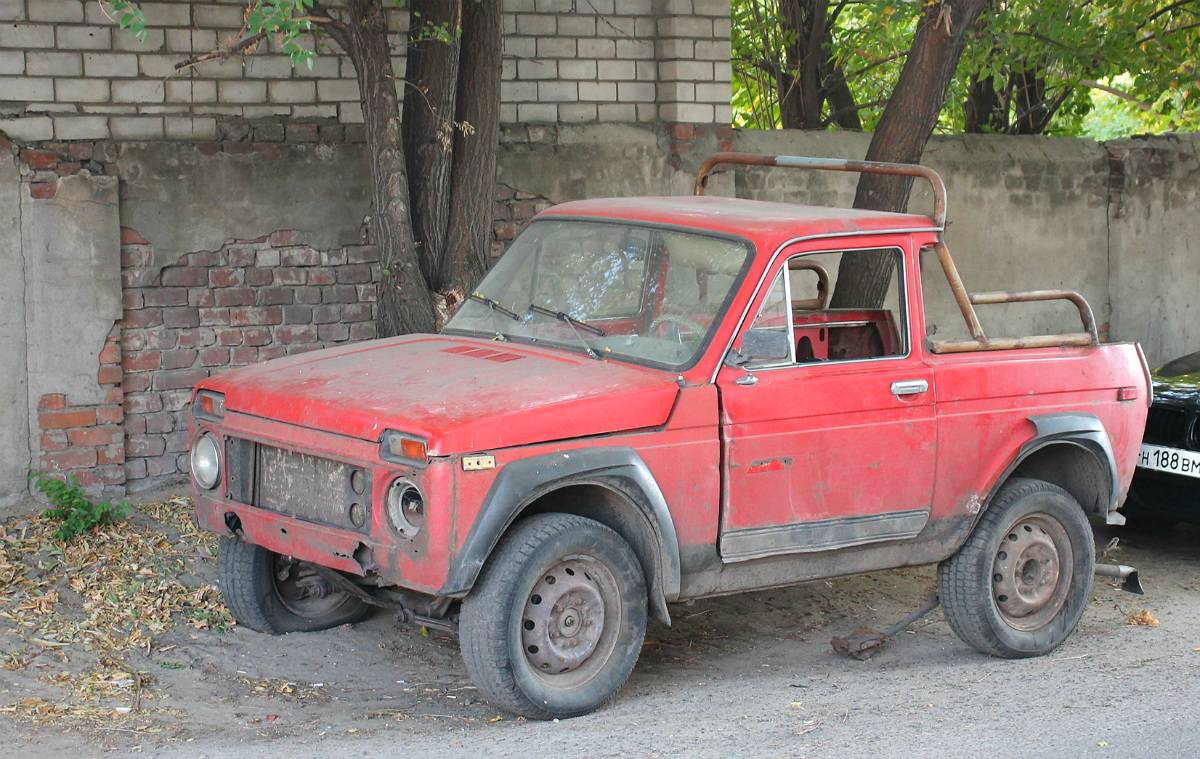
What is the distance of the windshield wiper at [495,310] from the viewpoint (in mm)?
5309

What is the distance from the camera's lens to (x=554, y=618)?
4.53m

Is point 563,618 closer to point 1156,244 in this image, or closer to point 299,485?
point 299,485

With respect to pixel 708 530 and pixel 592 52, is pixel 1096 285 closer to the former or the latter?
pixel 592 52

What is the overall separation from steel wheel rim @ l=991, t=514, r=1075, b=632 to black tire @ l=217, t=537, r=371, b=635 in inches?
108

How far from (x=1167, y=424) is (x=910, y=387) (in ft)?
8.27

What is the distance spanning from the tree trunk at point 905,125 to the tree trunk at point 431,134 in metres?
2.54

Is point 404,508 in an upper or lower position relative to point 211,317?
lower

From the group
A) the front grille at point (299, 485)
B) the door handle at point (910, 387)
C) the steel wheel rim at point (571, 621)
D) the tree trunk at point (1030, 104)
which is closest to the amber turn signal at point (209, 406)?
the front grille at point (299, 485)

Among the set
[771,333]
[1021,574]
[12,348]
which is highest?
[771,333]

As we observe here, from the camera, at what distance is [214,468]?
4.96 metres

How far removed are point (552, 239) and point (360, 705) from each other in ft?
6.72

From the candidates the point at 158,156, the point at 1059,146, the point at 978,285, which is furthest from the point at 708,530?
the point at 1059,146

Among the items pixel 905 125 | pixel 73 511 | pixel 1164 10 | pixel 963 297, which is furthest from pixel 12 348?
pixel 1164 10

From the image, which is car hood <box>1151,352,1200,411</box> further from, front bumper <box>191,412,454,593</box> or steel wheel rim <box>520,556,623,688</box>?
front bumper <box>191,412,454,593</box>
